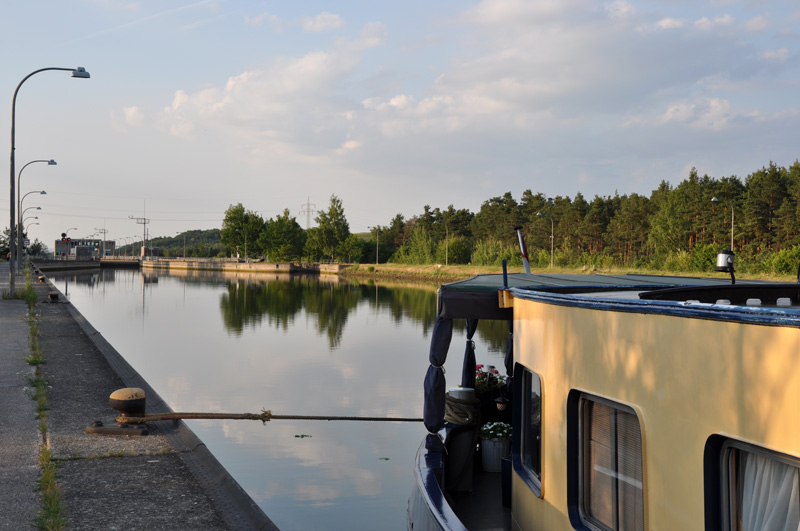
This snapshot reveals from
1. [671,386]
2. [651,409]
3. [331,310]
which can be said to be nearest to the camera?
[671,386]

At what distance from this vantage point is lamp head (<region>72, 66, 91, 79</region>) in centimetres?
2364

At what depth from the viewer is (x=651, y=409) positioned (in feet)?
11.6

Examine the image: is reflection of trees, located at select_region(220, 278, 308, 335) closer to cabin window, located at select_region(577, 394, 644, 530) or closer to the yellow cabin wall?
the yellow cabin wall

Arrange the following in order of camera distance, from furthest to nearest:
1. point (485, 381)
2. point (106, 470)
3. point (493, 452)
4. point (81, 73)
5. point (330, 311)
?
1. point (330, 311)
2. point (81, 73)
3. point (485, 381)
4. point (493, 452)
5. point (106, 470)

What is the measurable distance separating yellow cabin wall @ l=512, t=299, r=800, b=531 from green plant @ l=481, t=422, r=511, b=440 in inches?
105

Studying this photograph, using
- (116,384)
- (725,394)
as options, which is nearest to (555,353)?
(725,394)

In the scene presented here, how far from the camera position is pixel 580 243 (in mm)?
94750

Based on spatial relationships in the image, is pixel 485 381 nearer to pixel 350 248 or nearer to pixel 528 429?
pixel 528 429

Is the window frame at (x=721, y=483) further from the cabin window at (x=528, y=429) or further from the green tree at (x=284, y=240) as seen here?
the green tree at (x=284, y=240)

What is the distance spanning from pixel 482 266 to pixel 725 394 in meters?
71.9

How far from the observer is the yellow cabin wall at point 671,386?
107 inches

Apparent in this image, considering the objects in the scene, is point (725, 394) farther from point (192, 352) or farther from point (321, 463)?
point (192, 352)

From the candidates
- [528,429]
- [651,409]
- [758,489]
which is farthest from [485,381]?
[758,489]

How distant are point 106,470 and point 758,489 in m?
6.77
